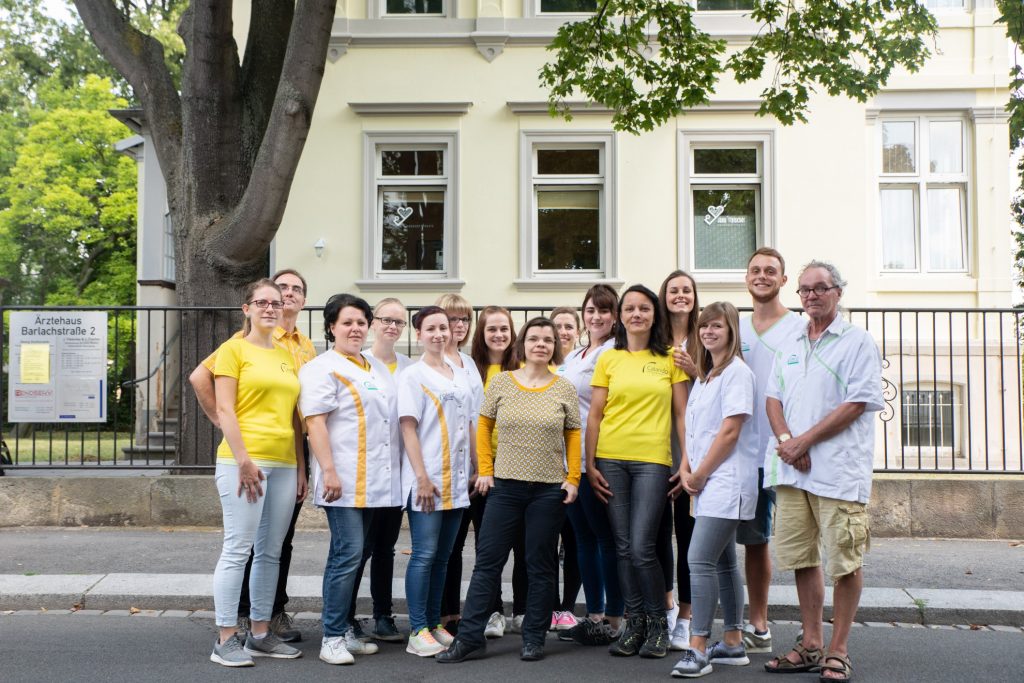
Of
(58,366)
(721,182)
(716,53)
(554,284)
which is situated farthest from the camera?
(721,182)

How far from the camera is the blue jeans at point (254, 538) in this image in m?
5.55

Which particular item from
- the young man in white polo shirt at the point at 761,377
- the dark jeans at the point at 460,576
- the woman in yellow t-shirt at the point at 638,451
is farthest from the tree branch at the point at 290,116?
the young man in white polo shirt at the point at 761,377

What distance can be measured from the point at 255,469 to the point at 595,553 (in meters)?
2.05

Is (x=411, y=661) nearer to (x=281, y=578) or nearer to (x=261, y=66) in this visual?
(x=281, y=578)

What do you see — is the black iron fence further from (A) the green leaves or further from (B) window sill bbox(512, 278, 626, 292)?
(B) window sill bbox(512, 278, 626, 292)

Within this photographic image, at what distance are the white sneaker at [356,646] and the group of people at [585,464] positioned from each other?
0.01 meters

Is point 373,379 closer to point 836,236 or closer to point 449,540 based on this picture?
point 449,540

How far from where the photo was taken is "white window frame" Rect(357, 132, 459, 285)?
14195mm

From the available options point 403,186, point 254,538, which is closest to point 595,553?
point 254,538

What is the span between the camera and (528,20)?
556 inches

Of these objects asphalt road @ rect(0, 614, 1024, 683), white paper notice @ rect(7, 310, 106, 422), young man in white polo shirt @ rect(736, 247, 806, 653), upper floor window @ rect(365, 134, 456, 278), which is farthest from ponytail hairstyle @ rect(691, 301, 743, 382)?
upper floor window @ rect(365, 134, 456, 278)

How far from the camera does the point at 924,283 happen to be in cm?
1411

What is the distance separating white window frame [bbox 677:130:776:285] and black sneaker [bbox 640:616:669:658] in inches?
345

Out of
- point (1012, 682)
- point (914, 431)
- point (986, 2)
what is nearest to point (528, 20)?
point (986, 2)
